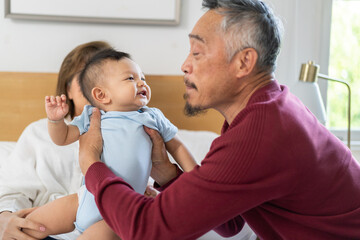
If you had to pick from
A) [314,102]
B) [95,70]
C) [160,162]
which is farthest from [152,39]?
[160,162]

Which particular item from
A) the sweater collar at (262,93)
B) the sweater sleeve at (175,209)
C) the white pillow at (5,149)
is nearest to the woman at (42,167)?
the white pillow at (5,149)

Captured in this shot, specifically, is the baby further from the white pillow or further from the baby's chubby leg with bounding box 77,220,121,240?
the white pillow

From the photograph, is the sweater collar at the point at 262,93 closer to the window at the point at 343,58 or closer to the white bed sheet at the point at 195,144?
the white bed sheet at the point at 195,144

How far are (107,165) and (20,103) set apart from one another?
4.49 ft

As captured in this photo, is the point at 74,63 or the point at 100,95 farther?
the point at 74,63

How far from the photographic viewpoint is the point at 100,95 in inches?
55.1

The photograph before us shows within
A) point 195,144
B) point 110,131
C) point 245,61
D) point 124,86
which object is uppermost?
point 245,61

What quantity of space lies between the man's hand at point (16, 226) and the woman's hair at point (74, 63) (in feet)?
2.54

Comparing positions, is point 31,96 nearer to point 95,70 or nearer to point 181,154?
point 95,70

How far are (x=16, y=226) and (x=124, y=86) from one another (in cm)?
59

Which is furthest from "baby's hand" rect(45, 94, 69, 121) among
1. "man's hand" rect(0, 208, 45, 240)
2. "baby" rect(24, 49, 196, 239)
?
"man's hand" rect(0, 208, 45, 240)

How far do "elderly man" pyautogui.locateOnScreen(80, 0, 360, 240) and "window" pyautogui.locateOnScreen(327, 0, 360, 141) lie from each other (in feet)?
5.47

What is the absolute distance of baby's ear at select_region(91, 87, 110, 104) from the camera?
139 cm

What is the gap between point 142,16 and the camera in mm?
2449
